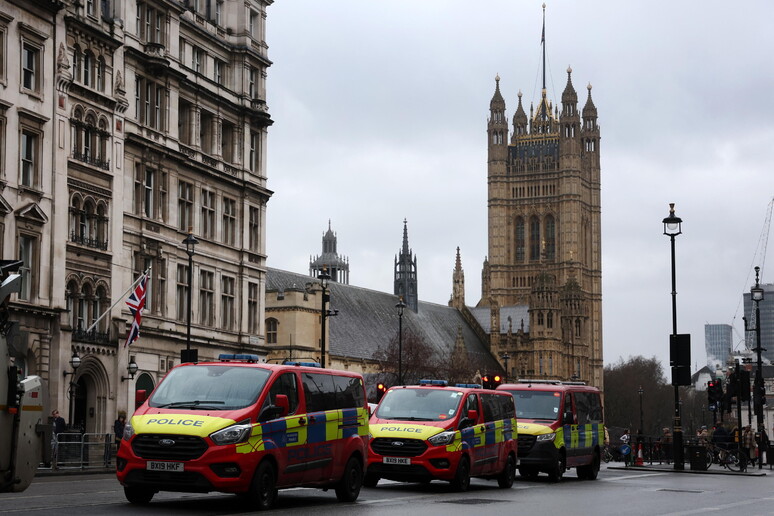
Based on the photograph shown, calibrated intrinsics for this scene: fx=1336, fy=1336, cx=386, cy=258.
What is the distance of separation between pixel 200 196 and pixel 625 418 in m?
127

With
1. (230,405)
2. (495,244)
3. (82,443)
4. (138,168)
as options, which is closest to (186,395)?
(230,405)

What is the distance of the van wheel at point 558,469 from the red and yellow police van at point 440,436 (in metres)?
3.17

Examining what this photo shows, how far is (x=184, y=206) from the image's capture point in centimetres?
5316

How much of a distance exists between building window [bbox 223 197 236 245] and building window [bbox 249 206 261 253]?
64.1 inches

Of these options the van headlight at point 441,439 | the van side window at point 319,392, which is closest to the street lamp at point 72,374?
the van headlight at point 441,439

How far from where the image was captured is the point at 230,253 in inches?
2239

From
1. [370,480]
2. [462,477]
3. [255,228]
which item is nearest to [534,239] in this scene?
[255,228]

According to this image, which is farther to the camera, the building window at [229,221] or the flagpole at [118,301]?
the building window at [229,221]

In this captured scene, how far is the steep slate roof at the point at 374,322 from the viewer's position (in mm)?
100375

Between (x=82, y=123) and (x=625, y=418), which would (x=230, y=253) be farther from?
(x=625, y=418)

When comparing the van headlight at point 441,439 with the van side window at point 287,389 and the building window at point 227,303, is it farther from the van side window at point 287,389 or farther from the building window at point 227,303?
the building window at point 227,303

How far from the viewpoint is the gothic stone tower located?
173m

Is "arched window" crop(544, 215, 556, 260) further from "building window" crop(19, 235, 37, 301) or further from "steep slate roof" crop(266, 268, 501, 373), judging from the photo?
"building window" crop(19, 235, 37, 301)

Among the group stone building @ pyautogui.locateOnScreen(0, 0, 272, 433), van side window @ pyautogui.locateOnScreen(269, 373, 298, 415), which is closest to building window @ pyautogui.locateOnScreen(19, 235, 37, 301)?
stone building @ pyautogui.locateOnScreen(0, 0, 272, 433)
